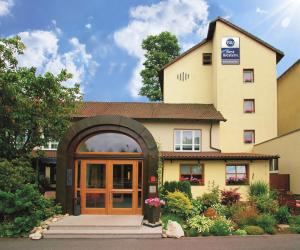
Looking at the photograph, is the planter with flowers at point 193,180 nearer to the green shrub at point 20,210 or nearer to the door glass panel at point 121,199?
the door glass panel at point 121,199

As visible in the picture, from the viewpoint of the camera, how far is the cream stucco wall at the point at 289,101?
23.7 metres

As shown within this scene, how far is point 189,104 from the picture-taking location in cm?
2391

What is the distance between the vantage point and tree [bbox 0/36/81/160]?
498 inches

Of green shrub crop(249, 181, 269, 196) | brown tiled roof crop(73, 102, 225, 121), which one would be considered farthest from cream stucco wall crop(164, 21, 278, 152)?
green shrub crop(249, 181, 269, 196)

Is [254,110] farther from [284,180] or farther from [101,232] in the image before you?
[101,232]

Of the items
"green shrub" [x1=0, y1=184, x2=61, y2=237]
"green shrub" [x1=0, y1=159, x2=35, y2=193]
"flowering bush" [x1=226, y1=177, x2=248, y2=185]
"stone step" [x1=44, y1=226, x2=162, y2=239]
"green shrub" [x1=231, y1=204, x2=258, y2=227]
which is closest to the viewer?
"stone step" [x1=44, y1=226, x2=162, y2=239]

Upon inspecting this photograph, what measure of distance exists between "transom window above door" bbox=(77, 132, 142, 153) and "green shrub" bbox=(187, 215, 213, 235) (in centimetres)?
403

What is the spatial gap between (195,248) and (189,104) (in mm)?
15613

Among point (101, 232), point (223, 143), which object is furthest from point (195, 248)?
point (223, 143)

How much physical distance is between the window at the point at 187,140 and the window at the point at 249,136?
4.75 meters

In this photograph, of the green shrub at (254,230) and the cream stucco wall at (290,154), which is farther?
the cream stucco wall at (290,154)

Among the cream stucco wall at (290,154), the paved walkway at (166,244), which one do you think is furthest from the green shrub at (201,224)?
the cream stucco wall at (290,154)

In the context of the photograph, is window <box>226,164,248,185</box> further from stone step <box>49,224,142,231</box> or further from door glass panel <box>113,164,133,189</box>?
stone step <box>49,224,142,231</box>

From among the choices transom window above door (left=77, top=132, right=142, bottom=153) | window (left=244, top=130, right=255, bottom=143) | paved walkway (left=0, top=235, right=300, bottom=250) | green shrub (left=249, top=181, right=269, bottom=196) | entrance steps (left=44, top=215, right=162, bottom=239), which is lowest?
paved walkway (left=0, top=235, right=300, bottom=250)
